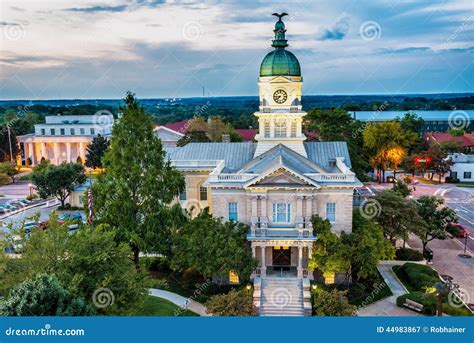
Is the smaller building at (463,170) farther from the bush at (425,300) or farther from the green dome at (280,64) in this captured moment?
the bush at (425,300)

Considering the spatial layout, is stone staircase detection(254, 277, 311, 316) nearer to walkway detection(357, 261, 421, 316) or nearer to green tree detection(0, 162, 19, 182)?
walkway detection(357, 261, 421, 316)

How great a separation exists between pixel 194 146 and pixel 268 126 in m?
7.27

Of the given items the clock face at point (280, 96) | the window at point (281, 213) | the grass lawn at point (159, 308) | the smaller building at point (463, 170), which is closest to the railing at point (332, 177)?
the window at point (281, 213)

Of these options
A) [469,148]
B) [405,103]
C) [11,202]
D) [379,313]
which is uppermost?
[405,103]

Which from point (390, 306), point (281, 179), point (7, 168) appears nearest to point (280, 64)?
point (281, 179)

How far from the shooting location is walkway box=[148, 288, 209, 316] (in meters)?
24.2

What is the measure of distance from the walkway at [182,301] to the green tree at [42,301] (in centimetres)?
921

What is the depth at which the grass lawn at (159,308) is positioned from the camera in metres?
23.3

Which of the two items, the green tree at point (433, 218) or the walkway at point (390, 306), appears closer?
the walkway at point (390, 306)

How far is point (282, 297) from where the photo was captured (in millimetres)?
24969
